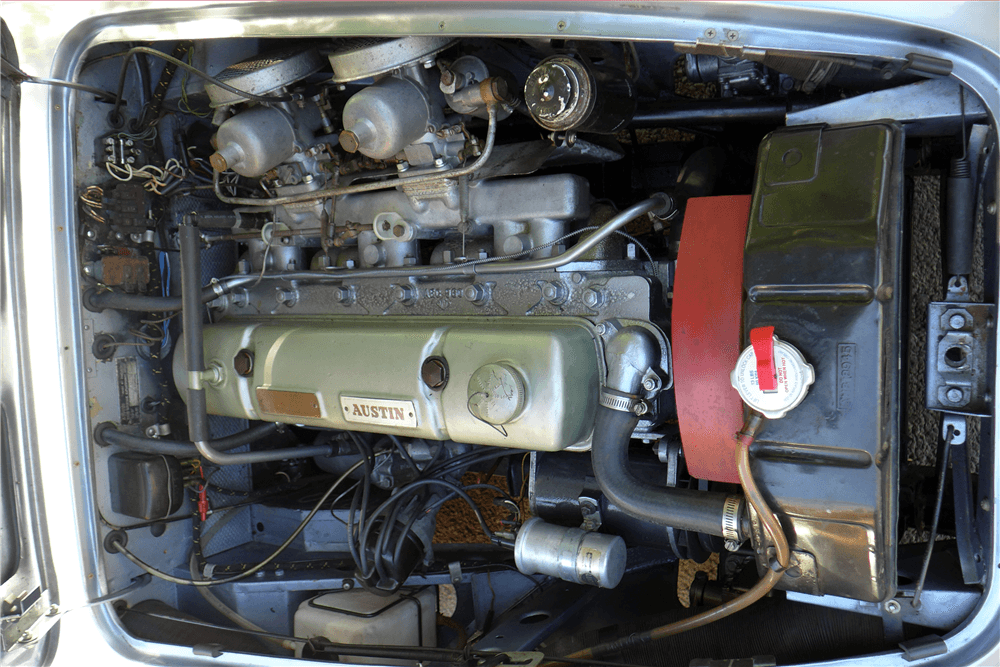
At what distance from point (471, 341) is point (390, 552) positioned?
75 centimetres

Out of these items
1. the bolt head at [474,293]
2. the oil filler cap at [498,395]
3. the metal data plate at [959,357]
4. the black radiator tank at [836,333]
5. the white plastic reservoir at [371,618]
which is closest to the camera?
the black radiator tank at [836,333]

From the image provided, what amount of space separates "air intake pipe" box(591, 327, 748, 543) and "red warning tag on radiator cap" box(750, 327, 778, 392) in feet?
1.11

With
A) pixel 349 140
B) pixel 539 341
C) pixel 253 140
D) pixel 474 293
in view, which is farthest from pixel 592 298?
pixel 253 140

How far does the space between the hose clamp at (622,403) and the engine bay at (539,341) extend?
0.02m

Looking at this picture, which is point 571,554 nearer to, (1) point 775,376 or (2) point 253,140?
(1) point 775,376

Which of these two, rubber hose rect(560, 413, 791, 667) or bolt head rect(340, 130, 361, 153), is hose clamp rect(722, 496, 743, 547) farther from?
bolt head rect(340, 130, 361, 153)

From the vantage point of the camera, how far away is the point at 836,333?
3.74 ft

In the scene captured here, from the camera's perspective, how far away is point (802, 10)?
1115 millimetres

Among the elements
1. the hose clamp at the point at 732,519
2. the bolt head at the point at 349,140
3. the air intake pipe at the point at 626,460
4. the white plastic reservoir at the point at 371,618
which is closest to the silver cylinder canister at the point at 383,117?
the bolt head at the point at 349,140

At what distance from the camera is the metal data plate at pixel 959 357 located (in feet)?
4.04

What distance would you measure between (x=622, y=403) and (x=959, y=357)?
2.01 feet

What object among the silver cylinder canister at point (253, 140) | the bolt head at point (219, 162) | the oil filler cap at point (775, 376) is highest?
the silver cylinder canister at point (253, 140)

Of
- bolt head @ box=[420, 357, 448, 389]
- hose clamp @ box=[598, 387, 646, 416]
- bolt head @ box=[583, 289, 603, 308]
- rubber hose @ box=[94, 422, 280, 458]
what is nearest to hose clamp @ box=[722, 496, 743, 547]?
hose clamp @ box=[598, 387, 646, 416]

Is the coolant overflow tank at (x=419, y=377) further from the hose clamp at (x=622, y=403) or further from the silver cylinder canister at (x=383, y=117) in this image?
the silver cylinder canister at (x=383, y=117)
